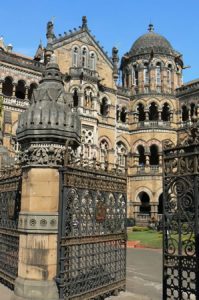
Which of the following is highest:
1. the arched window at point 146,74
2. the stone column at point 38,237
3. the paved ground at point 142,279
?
the arched window at point 146,74

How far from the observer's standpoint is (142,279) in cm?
1148

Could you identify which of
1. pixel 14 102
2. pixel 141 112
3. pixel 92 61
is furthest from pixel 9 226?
pixel 141 112

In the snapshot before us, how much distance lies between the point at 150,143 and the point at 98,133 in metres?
5.25

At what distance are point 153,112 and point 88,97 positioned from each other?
29.0 ft

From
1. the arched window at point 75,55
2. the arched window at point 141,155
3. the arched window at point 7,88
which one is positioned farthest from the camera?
the arched window at point 141,155

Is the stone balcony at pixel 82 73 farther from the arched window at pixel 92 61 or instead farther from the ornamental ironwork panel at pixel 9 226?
the ornamental ironwork panel at pixel 9 226

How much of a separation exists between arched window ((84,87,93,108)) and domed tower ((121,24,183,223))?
5.96 metres

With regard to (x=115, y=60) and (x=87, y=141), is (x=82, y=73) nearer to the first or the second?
(x=87, y=141)

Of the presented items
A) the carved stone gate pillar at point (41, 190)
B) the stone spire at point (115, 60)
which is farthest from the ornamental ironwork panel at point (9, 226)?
the stone spire at point (115, 60)

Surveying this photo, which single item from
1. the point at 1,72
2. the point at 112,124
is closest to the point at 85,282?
the point at 1,72

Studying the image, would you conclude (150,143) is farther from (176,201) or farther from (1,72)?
(176,201)

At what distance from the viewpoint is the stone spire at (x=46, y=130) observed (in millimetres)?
8438

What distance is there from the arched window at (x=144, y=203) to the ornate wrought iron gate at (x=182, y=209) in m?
29.4

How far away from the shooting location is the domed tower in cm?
3450
